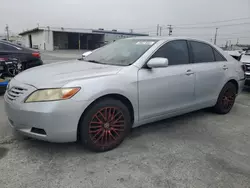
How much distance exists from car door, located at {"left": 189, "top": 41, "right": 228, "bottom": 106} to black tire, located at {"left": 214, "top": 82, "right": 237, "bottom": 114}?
0.19 meters

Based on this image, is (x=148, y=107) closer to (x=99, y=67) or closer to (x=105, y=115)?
(x=105, y=115)

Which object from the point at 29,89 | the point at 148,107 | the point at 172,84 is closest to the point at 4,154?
the point at 29,89

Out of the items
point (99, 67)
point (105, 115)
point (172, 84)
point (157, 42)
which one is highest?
point (157, 42)

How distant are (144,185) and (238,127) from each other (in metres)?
2.53

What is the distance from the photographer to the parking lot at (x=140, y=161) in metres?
2.28

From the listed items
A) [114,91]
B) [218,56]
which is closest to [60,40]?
[218,56]

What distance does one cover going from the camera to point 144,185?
7.30ft

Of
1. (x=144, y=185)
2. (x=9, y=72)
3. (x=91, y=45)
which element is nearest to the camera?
(x=144, y=185)

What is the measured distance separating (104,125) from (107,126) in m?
0.05

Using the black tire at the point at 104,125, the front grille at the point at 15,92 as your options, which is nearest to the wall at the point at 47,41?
the front grille at the point at 15,92

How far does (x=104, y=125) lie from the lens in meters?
2.78

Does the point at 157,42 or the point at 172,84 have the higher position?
the point at 157,42

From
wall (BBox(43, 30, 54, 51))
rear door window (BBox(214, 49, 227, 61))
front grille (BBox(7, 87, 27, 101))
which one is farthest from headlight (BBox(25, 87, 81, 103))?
wall (BBox(43, 30, 54, 51))

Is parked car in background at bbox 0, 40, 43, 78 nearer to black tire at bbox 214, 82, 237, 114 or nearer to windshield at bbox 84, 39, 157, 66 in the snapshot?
windshield at bbox 84, 39, 157, 66
